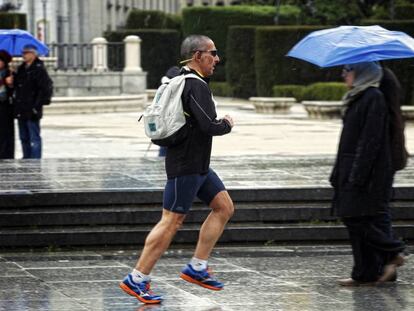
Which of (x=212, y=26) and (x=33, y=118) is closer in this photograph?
(x=33, y=118)

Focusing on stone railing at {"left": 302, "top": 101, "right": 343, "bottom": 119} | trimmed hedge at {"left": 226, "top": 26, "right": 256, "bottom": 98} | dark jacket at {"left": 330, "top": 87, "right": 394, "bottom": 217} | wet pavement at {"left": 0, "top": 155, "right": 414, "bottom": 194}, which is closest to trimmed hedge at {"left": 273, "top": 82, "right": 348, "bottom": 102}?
stone railing at {"left": 302, "top": 101, "right": 343, "bottom": 119}

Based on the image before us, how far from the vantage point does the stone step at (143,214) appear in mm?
11242

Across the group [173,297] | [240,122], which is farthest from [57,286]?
[240,122]

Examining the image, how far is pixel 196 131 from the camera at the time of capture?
8328 millimetres

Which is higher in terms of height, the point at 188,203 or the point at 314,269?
the point at 188,203

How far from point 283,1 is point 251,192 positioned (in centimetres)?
4589

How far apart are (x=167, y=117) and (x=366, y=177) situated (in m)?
1.45

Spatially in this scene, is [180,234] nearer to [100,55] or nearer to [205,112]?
[205,112]

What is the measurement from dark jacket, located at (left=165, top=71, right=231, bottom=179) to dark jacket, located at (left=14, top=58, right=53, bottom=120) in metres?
8.12

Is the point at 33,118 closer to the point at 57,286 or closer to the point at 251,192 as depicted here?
the point at 251,192

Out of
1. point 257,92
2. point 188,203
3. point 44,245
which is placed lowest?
point 257,92

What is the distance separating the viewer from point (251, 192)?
11695 millimetres

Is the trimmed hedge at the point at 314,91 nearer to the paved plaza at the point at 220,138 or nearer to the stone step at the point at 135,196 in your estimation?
the paved plaza at the point at 220,138

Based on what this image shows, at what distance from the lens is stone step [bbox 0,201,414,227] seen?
11242 millimetres
